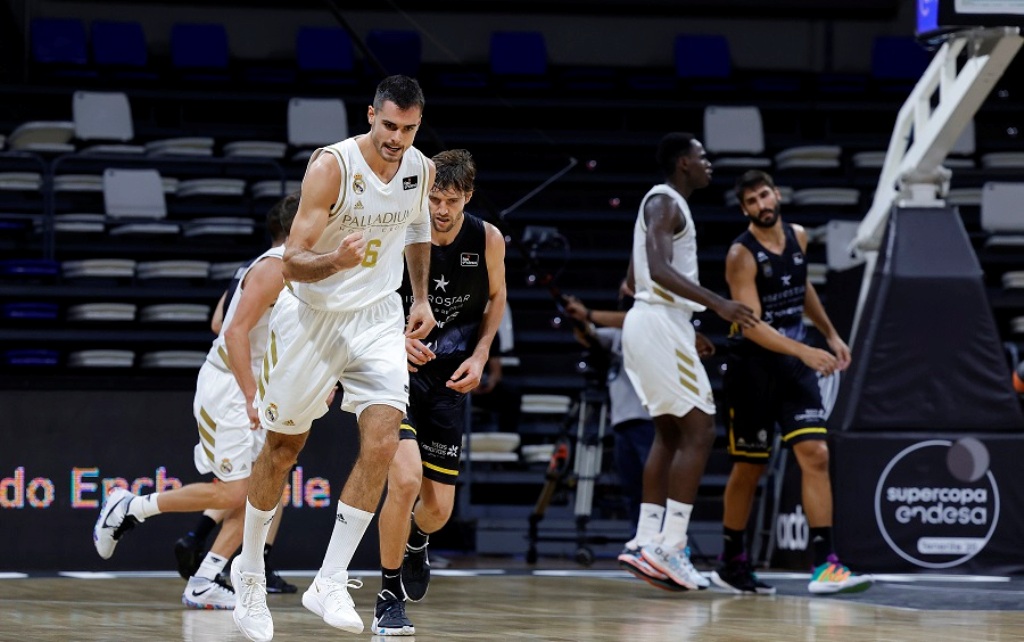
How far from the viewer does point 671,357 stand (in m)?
7.46

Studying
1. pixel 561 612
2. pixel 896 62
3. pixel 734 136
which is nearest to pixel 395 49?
pixel 734 136

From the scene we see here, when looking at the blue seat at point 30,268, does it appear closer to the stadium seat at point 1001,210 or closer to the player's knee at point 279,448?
the player's knee at point 279,448

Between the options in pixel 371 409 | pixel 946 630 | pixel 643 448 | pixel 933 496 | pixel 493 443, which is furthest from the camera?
pixel 493 443

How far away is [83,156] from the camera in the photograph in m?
12.5

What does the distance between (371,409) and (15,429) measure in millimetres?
4597

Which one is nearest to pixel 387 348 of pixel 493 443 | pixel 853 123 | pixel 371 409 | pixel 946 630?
pixel 371 409

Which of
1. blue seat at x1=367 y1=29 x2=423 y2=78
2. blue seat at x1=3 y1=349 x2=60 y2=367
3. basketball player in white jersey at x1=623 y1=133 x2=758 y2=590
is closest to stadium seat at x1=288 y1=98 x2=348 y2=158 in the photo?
blue seat at x1=367 y1=29 x2=423 y2=78

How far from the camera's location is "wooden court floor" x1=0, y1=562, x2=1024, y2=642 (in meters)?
5.11

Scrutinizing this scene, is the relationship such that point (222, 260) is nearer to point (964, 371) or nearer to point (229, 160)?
point (229, 160)

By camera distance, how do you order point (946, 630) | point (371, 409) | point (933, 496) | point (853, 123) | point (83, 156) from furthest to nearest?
point (853, 123) < point (83, 156) < point (933, 496) < point (946, 630) < point (371, 409)

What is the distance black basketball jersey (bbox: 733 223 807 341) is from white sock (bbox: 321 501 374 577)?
11.1ft

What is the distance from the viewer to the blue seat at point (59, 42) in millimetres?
14570

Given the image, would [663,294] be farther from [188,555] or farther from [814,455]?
[188,555]

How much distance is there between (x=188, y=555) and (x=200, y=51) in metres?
9.21
